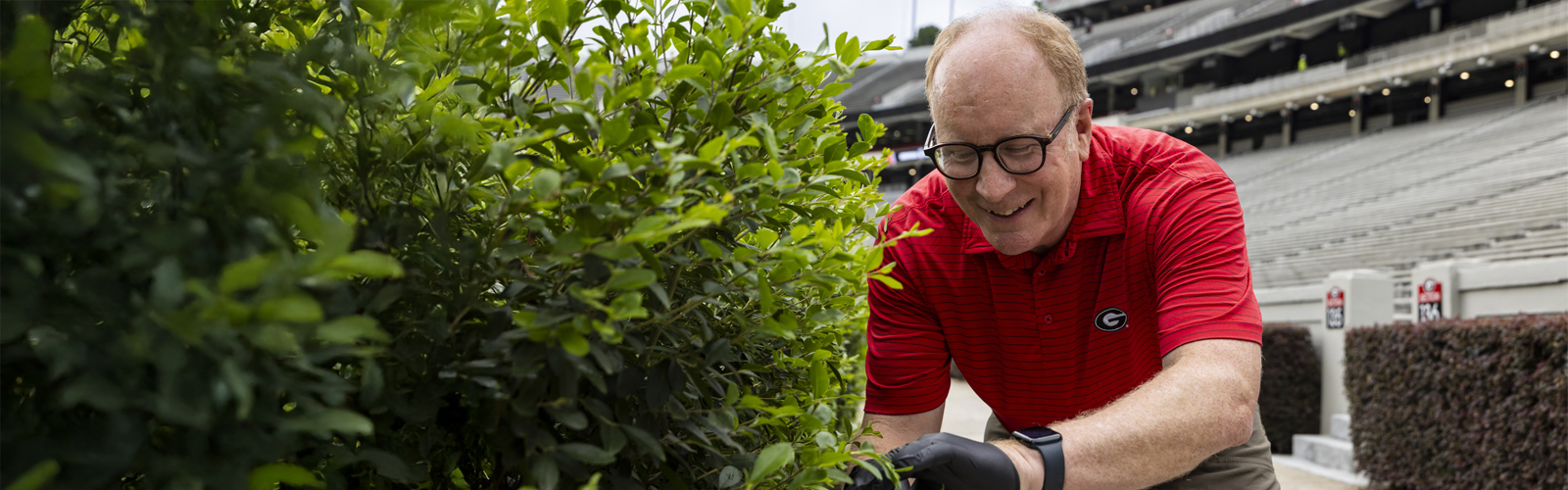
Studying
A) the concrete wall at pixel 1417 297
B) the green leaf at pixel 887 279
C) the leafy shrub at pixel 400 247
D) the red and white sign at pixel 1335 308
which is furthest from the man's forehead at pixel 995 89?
the red and white sign at pixel 1335 308

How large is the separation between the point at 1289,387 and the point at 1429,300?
160cm

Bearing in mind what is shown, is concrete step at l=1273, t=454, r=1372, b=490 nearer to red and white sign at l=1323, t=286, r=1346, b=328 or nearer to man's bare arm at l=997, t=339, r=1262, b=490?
red and white sign at l=1323, t=286, r=1346, b=328

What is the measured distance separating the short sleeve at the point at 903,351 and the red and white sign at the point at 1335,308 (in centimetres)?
950

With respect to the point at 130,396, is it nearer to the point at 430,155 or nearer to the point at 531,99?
the point at 430,155

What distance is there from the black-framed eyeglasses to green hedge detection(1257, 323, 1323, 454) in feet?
30.0

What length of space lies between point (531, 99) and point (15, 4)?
0.56 metres

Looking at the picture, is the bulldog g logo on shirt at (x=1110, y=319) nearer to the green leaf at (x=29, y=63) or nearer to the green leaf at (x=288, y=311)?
the green leaf at (x=288, y=311)

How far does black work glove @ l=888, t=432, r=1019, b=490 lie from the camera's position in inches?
58.0

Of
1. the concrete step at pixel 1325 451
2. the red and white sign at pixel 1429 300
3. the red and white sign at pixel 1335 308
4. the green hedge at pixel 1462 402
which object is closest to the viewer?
the green hedge at pixel 1462 402

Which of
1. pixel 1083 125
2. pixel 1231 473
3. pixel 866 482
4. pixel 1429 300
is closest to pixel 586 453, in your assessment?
pixel 866 482

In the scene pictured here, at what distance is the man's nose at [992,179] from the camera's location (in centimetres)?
190

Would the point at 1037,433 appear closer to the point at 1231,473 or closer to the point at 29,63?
the point at 1231,473

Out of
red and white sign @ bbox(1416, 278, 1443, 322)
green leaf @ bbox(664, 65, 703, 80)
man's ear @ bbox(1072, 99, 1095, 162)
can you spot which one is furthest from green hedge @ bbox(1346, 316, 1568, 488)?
green leaf @ bbox(664, 65, 703, 80)

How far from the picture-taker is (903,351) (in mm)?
2254
